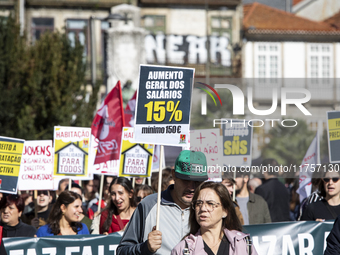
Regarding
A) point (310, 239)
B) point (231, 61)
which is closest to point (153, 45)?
point (231, 61)

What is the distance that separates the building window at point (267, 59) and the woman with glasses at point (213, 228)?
3245 centimetres

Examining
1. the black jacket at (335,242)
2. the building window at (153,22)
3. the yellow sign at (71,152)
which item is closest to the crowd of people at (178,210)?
the yellow sign at (71,152)

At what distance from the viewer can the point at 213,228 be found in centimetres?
369

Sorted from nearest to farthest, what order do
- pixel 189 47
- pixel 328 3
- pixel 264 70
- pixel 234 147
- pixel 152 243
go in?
1. pixel 152 243
2. pixel 234 147
3. pixel 189 47
4. pixel 264 70
5. pixel 328 3

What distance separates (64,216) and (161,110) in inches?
94.0

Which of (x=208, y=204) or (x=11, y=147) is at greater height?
(x=11, y=147)

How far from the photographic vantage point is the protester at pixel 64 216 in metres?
6.19

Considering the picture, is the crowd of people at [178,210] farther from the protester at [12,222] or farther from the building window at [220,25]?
the building window at [220,25]

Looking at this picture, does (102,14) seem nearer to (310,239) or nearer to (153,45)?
(153,45)

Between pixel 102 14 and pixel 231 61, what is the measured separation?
8369mm

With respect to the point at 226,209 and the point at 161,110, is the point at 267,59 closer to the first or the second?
the point at 161,110

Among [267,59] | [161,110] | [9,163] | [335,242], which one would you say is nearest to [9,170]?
[9,163]

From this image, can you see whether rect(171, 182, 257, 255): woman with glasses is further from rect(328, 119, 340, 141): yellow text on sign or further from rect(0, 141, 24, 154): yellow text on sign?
rect(0, 141, 24, 154): yellow text on sign

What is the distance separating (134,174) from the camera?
8.19 metres
